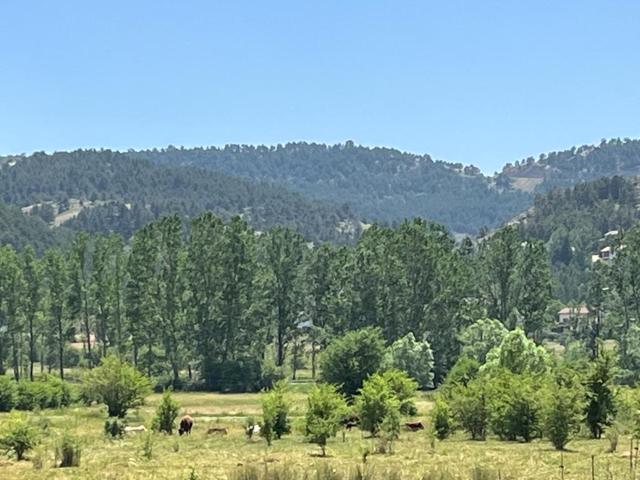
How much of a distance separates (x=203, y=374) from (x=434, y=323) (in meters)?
21.7

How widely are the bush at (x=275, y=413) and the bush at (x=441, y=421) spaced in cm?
654

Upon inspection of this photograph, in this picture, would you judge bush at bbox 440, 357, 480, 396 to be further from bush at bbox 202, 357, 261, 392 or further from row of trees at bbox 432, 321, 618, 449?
bush at bbox 202, 357, 261, 392

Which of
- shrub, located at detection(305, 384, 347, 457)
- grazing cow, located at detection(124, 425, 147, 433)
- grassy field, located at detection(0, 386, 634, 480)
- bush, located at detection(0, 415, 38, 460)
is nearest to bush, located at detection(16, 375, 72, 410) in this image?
grazing cow, located at detection(124, 425, 147, 433)

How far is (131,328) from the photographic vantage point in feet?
272

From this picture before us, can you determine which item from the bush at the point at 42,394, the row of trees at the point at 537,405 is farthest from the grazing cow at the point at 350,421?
the bush at the point at 42,394

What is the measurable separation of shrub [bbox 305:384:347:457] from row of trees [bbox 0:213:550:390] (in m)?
45.1

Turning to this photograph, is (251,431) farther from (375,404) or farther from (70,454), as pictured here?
(70,454)

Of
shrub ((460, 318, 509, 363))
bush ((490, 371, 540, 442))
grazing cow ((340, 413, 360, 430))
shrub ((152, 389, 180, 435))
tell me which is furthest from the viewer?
shrub ((460, 318, 509, 363))

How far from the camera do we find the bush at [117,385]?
155 feet

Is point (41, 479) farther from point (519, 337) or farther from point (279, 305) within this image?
point (279, 305)

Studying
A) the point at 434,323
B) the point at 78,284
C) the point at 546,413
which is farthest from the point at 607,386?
the point at 78,284

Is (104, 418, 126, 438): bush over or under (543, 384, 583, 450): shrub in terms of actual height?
under

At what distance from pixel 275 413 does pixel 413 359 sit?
33.3 metres

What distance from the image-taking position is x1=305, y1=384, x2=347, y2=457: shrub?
33.5 m
